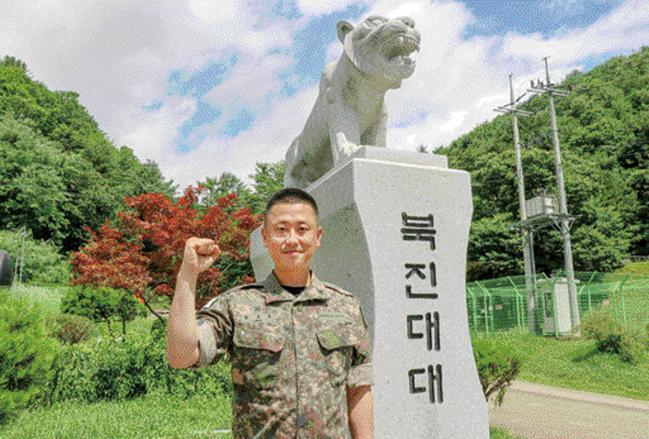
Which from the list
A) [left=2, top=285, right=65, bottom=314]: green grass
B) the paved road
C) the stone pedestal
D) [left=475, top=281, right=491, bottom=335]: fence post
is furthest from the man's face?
[left=2, top=285, right=65, bottom=314]: green grass

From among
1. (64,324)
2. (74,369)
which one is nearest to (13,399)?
(74,369)

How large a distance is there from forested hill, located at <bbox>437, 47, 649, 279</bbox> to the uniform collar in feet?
75.5

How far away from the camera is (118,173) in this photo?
32594 millimetres

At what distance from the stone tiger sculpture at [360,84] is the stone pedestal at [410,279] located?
537 mm

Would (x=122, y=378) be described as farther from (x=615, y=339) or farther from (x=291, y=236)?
(x=615, y=339)

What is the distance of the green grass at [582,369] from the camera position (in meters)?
8.91

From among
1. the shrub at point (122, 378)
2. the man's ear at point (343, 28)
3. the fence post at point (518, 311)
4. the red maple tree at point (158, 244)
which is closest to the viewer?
the man's ear at point (343, 28)

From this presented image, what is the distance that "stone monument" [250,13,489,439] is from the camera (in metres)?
2.79

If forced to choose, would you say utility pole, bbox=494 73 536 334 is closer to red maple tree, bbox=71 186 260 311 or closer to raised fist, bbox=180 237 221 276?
red maple tree, bbox=71 186 260 311

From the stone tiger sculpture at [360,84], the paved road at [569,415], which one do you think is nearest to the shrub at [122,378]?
the paved road at [569,415]

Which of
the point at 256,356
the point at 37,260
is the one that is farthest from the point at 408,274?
the point at 37,260

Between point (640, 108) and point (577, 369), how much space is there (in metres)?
26.8

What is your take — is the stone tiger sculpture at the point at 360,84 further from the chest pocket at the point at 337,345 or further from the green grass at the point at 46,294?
the green grass at the point at 46,294

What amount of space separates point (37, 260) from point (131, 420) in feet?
69.8
